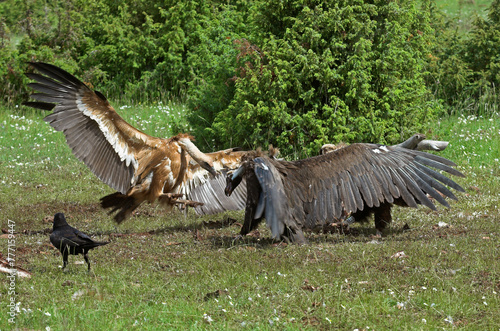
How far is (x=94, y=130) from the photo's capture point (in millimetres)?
8422

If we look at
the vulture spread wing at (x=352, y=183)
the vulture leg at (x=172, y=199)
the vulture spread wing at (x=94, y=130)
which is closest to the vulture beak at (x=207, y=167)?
the vulture leg at (x=172, y=199)

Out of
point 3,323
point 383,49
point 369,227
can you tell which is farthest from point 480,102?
point 3,323

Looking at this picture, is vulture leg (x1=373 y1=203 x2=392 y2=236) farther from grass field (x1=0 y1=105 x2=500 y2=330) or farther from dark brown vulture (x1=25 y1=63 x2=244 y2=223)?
dark brown vulture (x1=25 y1=63 x2=244 y2=223)

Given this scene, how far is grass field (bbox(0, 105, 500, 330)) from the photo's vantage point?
4.91 meters

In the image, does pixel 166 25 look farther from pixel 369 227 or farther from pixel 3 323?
pixel 3 323

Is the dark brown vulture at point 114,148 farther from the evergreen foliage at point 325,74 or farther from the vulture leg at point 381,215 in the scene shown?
the evergreen foliage at point 325,74

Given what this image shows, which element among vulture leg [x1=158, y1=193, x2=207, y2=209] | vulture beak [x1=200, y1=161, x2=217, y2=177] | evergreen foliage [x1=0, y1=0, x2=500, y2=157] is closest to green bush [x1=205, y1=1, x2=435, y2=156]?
evergreen foliage [x1=0, y1=0, x2=500, y2=157]

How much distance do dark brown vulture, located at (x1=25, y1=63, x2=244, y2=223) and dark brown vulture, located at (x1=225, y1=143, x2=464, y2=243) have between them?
1327mm

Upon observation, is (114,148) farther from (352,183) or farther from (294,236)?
(352,183)

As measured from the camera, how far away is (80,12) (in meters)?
18.8

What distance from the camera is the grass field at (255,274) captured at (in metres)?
4.91

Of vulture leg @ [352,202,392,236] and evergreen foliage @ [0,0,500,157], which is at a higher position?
evergreen foliage @ [0,0,500,157]

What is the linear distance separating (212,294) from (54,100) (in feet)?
13.8

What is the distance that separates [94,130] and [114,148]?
355 millimetres
